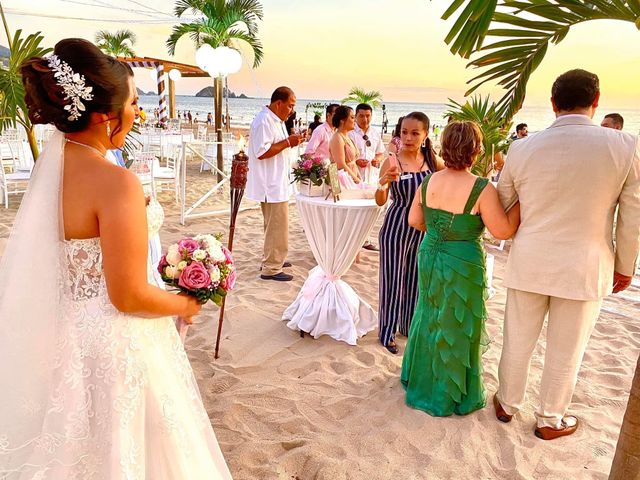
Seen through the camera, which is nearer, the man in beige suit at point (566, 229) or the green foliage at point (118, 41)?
the man in beige suit at point (566, 229)

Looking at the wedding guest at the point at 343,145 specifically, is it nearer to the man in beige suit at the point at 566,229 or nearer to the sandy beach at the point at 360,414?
the sandy beach at the point at 360,414

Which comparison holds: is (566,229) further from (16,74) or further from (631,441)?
(16,74)

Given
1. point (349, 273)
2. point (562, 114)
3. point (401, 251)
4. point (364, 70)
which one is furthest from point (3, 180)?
point (364, 70)

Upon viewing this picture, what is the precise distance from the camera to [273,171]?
17.7 ft

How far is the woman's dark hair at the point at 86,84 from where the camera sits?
4.68 feet

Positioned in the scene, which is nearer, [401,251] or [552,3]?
[552,3]

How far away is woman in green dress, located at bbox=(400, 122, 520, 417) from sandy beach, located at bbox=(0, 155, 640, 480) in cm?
19

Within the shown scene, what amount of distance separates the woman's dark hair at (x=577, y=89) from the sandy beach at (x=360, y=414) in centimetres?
203

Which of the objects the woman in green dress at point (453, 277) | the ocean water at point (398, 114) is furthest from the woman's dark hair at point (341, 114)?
the ocean water at point (398, 114)

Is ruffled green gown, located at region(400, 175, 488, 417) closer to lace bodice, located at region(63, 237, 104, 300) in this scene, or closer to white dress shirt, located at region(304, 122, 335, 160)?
lace bodice, located at region(63, 237, 104, 300)

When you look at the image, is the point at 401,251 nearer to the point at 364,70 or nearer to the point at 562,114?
the point at 562,114

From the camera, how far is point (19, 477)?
1485 mm

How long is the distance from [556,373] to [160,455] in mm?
2316

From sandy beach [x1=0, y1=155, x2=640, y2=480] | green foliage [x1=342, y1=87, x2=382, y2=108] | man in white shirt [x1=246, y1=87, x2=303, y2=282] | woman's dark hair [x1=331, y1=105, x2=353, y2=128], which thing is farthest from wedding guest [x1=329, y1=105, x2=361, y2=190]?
green foliage [x1=342, y1=87, x2=382, y2=108]
